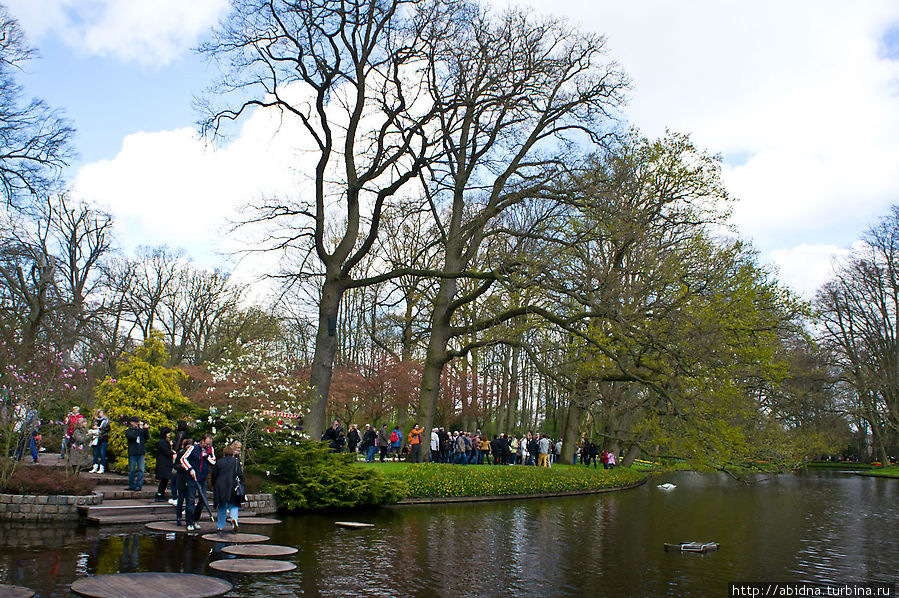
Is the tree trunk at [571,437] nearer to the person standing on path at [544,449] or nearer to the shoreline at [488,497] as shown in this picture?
the person standing on path at [544,449]

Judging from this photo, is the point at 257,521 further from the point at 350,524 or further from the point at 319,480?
the point at 319,480

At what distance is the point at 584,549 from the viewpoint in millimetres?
13484

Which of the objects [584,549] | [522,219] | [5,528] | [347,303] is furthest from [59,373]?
[347,303]

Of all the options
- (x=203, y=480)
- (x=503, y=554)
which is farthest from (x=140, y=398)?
(x=503, y=554)

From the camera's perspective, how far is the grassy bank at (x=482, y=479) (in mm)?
20859

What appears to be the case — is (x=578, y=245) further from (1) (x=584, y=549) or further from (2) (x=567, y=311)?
(1) (x=584, y=549)

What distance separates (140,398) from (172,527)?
6.32 m

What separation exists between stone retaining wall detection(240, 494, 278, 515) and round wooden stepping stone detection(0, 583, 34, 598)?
8647 mm

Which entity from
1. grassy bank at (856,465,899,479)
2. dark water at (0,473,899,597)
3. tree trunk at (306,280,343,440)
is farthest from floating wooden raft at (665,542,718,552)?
grassy bank at (856,465,899,479)

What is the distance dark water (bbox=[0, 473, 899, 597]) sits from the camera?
9.49m

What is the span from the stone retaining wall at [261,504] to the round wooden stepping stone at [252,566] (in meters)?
6.35

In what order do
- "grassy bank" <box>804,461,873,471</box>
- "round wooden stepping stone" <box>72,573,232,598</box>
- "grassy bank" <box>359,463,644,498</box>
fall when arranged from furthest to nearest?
"grassy bank" <box>804,461,873,471</box>
"grassy bank" <box>359,463,644,498</box>
"round wooden stepping stone" <box>72,573,232,598</box>

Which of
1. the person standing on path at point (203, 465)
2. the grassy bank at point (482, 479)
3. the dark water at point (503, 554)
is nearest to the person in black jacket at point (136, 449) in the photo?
the person standing on path at point (203, 465)

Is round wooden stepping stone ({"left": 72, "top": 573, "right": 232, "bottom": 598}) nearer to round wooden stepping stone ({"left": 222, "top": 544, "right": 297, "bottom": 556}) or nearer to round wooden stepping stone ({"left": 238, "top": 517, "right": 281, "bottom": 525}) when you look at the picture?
round wooden stepping stone ({"left": 222, "top": 544, "right": 297, "bottom": 556})
